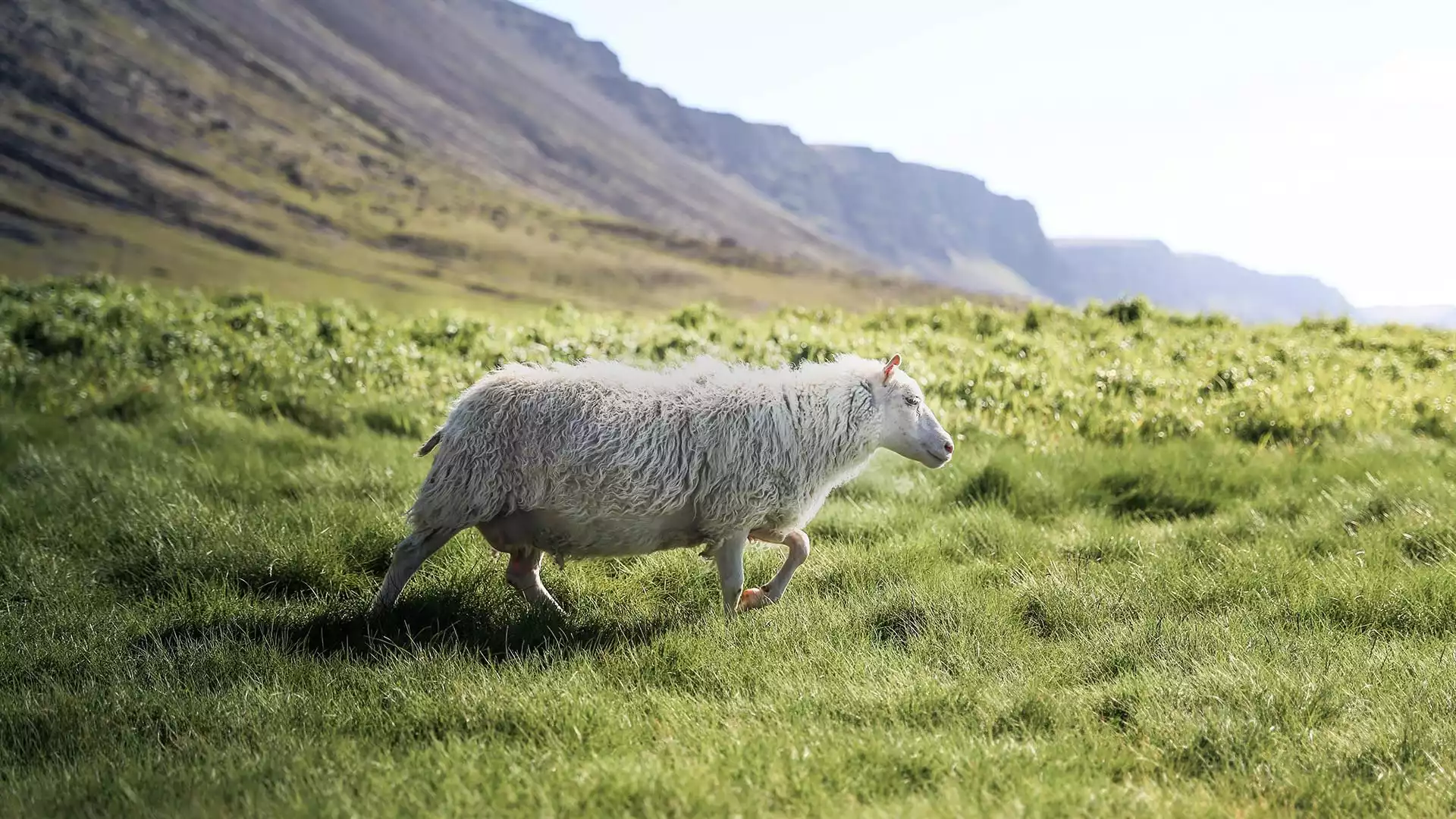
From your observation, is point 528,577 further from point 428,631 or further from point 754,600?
point 754,600

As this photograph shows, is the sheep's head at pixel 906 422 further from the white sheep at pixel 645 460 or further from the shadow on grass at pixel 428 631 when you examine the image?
the shadow on grass at pixel 428 631

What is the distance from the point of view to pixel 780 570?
20.1 ft

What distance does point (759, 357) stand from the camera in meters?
12.2

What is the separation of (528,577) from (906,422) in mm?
2567

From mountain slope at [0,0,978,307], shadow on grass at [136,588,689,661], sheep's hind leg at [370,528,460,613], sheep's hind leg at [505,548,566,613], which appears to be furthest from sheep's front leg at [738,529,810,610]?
mountain slope at [0,0,978,307]

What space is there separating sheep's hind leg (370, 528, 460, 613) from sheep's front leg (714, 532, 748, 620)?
60.2 inches

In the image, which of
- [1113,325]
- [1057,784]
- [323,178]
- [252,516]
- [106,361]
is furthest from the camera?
[323,178]

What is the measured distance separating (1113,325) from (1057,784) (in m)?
12.9

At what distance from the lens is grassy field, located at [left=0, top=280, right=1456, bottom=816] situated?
3672 millimetres

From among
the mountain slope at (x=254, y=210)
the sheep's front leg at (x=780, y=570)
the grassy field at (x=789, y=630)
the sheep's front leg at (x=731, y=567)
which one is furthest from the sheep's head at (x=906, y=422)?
the mountain slope at (x=254, y=210)

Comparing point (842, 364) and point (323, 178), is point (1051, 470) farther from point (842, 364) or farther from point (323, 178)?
point (323, 178)

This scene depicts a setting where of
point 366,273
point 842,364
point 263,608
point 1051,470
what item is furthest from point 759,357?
point 366,273

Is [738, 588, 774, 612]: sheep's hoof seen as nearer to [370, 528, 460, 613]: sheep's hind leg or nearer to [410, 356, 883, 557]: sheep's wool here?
[410, 356, 883, 557]: sheep's wool

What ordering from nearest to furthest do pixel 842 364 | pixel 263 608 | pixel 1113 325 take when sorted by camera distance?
pixel 263 608, pixel 842 364, pixel 1113 325
